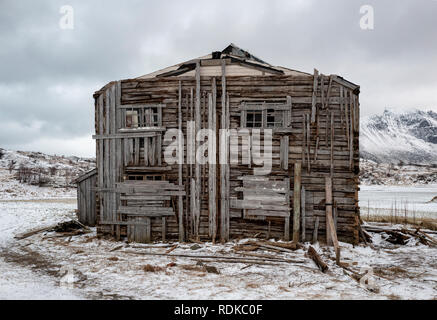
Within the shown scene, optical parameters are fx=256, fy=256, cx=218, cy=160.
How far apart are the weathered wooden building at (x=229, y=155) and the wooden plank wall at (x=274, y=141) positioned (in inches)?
1.6

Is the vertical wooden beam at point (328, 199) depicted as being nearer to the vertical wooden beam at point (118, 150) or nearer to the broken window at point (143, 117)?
the broken window at point (143, 117)

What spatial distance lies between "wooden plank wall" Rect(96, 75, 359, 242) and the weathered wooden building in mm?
39

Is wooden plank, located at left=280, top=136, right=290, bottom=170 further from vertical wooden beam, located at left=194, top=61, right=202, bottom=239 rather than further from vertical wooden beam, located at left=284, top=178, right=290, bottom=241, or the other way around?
vertical wooden beam, located at left=194, top=61, right=202, bottom=239

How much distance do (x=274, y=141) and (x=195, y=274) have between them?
574 centimetres

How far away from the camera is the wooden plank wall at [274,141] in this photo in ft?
32.2

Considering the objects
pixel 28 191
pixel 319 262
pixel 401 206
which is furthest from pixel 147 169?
pixel 28 191

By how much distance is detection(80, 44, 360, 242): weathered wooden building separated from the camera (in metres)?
9.86

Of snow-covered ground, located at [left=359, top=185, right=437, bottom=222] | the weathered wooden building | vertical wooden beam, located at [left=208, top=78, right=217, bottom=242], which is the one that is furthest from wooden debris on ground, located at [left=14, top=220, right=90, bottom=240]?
snow-covered ground, located at [left=359, top=185, right=437, bottom=222]

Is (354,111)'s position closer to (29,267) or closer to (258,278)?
(258,278)

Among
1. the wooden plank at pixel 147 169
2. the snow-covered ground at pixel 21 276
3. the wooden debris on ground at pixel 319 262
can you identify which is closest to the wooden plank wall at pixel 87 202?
the snow-covered ground at pixel 21 276

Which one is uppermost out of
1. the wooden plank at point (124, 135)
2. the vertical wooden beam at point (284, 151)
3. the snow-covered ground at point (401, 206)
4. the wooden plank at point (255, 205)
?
the wooden plank at point (124, 135)

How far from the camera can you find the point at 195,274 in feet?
22.4

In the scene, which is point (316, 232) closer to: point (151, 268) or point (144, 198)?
point (151, 268)

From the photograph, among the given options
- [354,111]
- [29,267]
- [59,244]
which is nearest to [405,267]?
[354,111]
